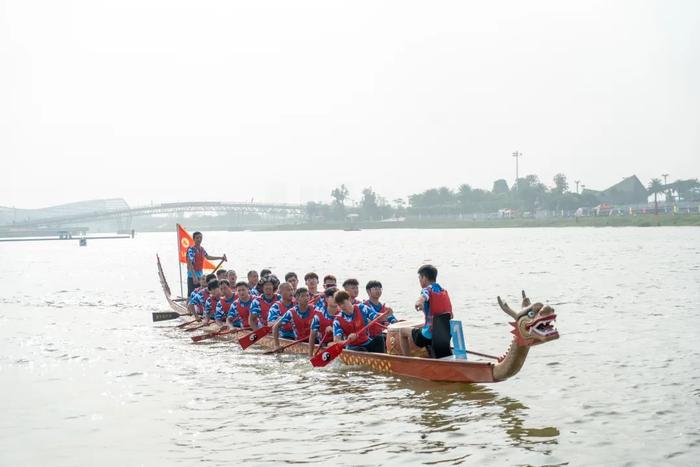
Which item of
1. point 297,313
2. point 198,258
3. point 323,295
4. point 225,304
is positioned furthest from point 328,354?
point 198,258

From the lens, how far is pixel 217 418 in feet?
41.9

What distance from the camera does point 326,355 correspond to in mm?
15547

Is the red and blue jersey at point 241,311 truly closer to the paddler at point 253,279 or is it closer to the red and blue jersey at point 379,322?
the paddler at point 253,279

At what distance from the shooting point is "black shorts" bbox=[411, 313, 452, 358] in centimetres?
1354

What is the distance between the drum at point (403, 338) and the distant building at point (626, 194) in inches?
7226

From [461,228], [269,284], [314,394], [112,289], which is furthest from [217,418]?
[461,228]

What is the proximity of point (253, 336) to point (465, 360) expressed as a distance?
23.3ft

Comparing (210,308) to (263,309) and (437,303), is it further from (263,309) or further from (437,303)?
(437,303)

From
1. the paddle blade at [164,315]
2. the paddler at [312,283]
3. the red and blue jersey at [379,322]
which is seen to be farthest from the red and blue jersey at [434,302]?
the paddle blade at [164,315]

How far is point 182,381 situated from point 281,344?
2.71m

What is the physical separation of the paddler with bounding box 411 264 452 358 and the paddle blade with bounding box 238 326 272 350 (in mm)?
5435

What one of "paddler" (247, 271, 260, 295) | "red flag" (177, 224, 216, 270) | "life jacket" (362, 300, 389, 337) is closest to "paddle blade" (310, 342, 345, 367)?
"life jacket" (362, 300, 389, 337)

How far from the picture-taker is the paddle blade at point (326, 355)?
609 inches

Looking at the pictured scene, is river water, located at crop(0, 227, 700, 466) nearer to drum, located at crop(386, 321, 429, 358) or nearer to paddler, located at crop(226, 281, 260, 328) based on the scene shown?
drum, located at crop(386, 321, 429, 358)
